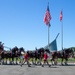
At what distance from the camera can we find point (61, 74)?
2198cm

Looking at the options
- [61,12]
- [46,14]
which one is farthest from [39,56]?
[61,12]

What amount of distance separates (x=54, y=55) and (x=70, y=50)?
193 cm

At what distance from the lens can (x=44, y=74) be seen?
2202cm

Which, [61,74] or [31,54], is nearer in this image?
[61,74]

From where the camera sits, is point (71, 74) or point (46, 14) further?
point (46, 14)

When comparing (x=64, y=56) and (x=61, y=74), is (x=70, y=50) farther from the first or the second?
(x=61, y=74)

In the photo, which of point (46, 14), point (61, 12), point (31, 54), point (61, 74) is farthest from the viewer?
point (61, 12)

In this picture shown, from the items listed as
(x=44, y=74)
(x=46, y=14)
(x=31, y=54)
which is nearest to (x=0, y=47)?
(x=31, y=54)

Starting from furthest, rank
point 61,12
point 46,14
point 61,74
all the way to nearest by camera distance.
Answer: point 61,12
point 46,14
point 61,74

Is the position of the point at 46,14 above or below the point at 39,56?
above

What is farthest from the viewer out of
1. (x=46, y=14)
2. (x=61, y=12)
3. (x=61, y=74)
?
(x=61, y=12)

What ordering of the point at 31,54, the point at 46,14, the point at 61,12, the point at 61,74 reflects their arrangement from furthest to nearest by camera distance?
the point at 61,12 → the point at 46,14 → the point at 31,54 → the point at 61,74

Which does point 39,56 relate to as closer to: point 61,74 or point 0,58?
point 0,58

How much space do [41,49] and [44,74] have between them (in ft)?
50.4
